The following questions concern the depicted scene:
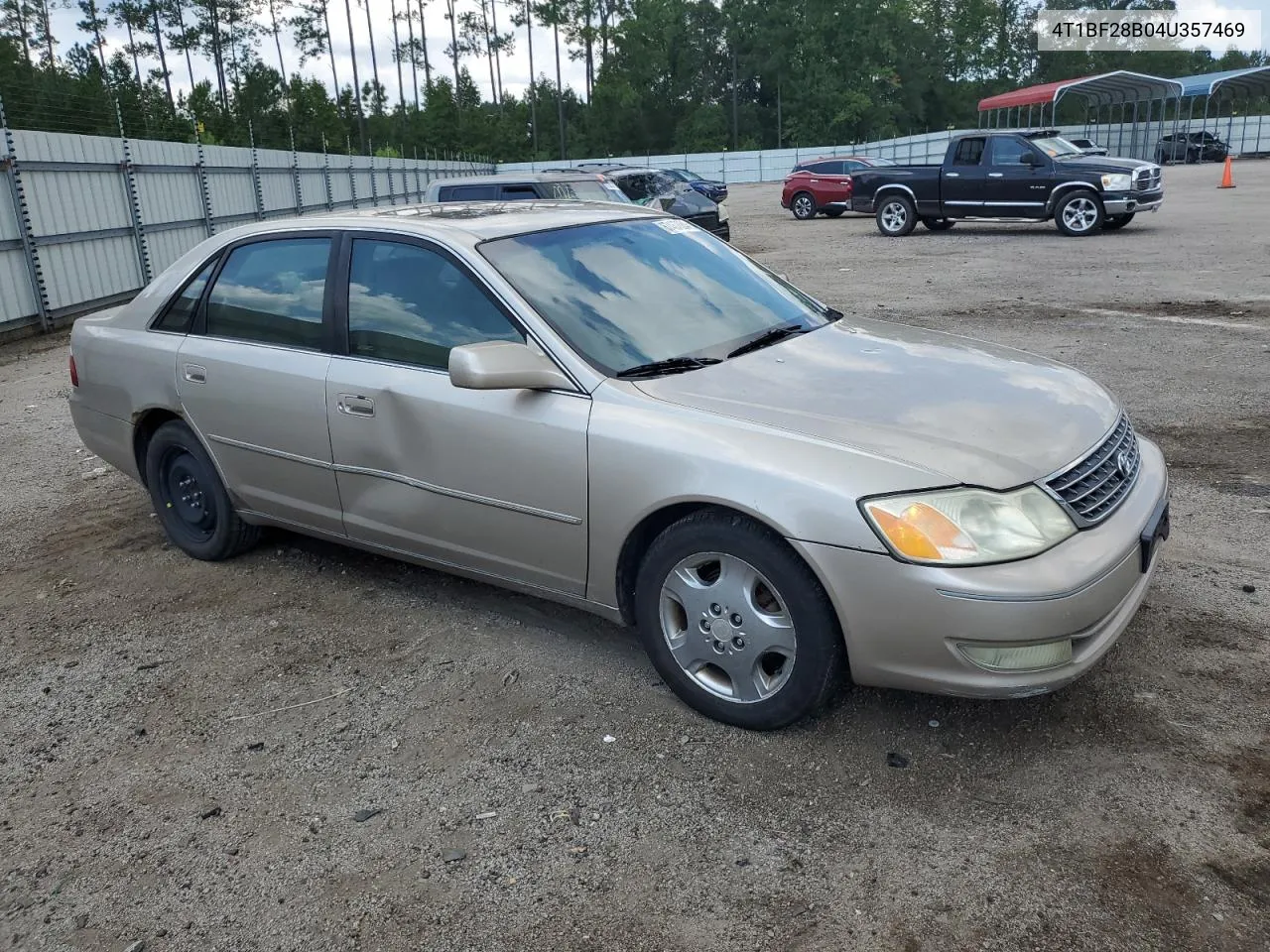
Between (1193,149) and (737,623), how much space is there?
5097cm

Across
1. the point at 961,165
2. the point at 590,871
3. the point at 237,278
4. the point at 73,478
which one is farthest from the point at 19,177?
the point at 961,165

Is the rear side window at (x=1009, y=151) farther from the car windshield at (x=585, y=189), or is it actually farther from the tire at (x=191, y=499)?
Answer: the tire at (x=191, y=499)

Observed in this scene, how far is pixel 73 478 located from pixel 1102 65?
341 ft

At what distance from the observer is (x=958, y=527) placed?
2881 millimetres

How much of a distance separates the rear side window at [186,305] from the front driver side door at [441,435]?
96 cm

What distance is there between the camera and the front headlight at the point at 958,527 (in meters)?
2.87

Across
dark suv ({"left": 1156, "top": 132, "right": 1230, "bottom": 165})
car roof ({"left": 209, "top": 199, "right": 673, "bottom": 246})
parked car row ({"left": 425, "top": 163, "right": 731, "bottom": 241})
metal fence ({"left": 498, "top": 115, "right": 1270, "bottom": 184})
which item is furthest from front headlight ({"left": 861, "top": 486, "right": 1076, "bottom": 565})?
dark suv ({"left": 1156, "top": 132, "right": 1230, "bottom": 165})

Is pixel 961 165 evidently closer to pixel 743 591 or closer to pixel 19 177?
pixel 19 177

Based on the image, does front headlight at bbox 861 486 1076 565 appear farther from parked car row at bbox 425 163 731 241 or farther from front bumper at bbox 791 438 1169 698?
parked car row at bbox 425 163 731 241

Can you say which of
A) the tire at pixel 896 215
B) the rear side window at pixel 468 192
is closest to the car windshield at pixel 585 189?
the rear side window at pixel 468 192

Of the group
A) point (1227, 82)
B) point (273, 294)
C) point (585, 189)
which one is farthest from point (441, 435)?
point (1227, 82)

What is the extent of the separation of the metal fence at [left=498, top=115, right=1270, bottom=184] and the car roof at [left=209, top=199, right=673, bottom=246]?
34.4 metres

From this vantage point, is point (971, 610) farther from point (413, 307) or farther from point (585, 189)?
point (585, 189)

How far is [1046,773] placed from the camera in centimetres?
305
